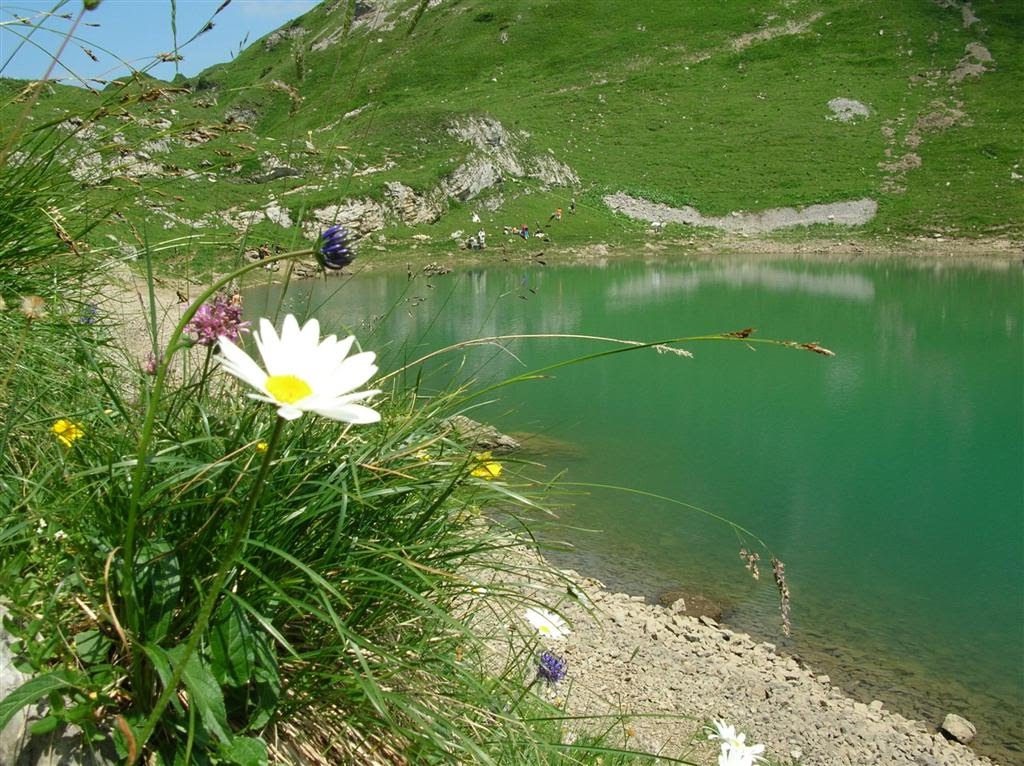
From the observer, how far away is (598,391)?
17406mm

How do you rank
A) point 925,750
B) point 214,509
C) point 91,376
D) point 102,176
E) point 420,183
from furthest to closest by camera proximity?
point 420,183 < point 925,750 < point 102,176 < point 91,376 < point 214,509

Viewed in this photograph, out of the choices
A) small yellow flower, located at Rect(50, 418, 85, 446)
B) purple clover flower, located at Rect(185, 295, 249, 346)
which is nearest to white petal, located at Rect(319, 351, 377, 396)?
purple clover flower, located at Rect(185, 295, 249, 346)

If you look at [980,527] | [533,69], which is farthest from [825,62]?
[980,527]

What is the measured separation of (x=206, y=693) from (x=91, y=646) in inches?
12.4

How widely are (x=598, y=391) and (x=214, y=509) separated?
15.9 metres

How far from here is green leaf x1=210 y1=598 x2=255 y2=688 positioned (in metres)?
1.65

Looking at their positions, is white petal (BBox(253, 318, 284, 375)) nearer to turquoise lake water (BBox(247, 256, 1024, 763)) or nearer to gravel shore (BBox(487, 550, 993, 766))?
turquoise lake water (BBox(247, 256, 1024, 763))

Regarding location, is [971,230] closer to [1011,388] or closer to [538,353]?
[1011,388]

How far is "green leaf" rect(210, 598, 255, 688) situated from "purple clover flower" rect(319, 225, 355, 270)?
2.66 ft

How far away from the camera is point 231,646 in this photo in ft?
5.45

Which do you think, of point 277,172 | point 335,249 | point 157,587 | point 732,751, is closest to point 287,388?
point 335,249

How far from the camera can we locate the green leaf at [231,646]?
165cm

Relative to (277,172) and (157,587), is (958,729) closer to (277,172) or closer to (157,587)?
(157,587)

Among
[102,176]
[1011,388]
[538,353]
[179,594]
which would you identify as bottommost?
[1011,388]
